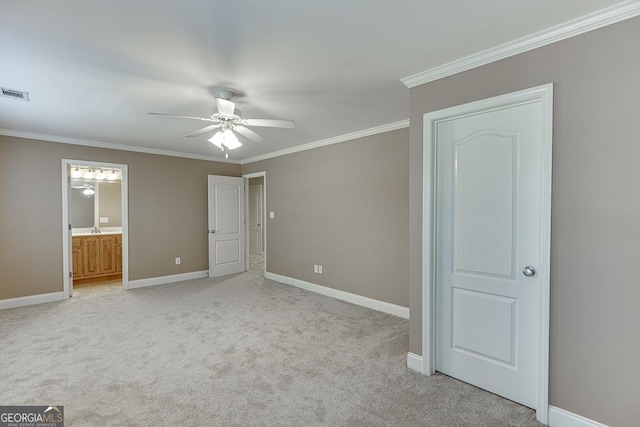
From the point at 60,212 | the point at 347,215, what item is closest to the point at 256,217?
the point at 60,212

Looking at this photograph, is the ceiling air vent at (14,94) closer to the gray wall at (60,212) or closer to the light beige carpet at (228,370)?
the gray wall at (60,212)

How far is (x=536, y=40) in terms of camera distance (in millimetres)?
1891

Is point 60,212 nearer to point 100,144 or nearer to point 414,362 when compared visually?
point 100,144

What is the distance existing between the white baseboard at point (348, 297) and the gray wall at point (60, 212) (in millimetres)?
1804

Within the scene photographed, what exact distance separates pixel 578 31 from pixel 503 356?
210 centimetres

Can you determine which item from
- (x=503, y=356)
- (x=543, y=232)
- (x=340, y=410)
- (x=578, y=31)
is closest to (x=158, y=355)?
(x=340, y=410)

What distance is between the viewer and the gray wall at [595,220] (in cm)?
163

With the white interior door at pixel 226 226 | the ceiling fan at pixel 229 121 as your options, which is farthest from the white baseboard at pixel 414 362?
the white interior door at pixel 226 226

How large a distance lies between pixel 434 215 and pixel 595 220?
95 centimetres

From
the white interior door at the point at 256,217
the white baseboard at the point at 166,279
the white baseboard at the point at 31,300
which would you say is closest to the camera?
the white baseboard at the point at 31,300

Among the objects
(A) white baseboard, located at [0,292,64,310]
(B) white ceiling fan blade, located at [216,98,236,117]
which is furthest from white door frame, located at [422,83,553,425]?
(A) white baseboard, located at [0,292,64,310]

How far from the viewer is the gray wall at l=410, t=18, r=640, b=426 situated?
1630 millimetres

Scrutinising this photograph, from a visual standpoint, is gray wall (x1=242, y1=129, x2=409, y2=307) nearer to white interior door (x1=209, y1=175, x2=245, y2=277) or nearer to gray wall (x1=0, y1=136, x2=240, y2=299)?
white interior door (x1=209, y1=175, x2=245, y2=277)

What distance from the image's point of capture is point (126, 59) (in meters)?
2.16
